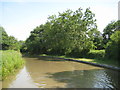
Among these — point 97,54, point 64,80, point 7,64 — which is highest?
point 97,54

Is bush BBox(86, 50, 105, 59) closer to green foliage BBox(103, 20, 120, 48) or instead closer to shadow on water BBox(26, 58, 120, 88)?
shadow on water BBox(26, 58, 120, 88)

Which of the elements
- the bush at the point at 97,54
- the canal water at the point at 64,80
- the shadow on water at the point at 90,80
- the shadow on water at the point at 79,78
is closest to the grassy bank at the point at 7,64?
the canal water at the point at 64,80

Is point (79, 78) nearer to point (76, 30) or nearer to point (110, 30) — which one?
point (76, 30)

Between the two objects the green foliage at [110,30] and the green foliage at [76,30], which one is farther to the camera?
the green foliage at [110,30]

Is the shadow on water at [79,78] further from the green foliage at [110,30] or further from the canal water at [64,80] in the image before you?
the green foliage at [110,30]

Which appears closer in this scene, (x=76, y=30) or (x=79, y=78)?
(x=79, y=78)

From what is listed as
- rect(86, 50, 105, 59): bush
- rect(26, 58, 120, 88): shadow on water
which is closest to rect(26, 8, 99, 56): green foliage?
rect(86, 50, 105, 59): bush

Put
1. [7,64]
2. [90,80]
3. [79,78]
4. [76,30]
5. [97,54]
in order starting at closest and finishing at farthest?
[90,80] < [7,64] < [79,78] < [97,54] < [76,30]

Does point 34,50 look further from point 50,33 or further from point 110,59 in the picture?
point 110,59

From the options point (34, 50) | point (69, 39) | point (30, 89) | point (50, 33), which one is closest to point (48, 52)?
point (34, 50)

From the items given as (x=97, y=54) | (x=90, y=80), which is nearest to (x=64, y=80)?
(x=90, y=80)

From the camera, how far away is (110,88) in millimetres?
6484

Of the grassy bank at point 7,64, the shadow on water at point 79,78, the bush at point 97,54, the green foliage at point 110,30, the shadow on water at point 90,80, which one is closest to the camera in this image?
the shadow on water at point 90,80

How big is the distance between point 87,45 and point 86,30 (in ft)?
10.7
